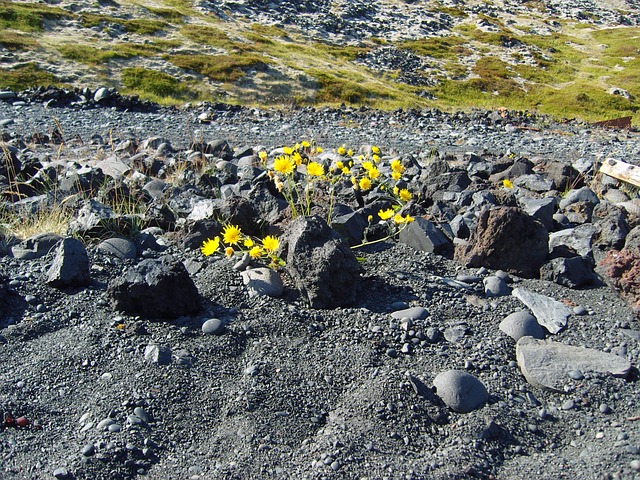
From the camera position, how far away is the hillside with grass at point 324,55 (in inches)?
1201

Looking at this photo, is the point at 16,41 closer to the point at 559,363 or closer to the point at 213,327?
the point at 213,327

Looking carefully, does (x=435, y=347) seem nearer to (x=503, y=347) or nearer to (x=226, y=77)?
(x=503, y=347)

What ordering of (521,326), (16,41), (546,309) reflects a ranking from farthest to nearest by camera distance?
(16,41)
(546,309)
(521,326)

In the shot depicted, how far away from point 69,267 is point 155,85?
26.6 metres

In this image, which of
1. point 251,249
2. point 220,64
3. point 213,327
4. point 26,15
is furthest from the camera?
point 26,15

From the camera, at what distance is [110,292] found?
4.33 meters

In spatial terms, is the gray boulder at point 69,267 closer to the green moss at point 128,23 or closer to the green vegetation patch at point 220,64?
the green vegetation patch at point 220,64

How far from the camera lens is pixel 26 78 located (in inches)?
1069

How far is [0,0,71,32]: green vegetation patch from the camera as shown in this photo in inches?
1448

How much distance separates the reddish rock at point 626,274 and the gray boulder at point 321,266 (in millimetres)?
2015

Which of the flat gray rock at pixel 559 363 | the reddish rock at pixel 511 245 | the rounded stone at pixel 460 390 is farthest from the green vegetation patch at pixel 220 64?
the rounded stone at pixel 460 390

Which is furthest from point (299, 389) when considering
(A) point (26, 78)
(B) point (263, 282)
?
(A) point (26, 78)

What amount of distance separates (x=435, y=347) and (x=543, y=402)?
78 centimetres

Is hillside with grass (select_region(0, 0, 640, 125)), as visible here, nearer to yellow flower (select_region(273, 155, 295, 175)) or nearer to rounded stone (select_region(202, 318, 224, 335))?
yellow flower (select_region(273, 155, 295, 175))
